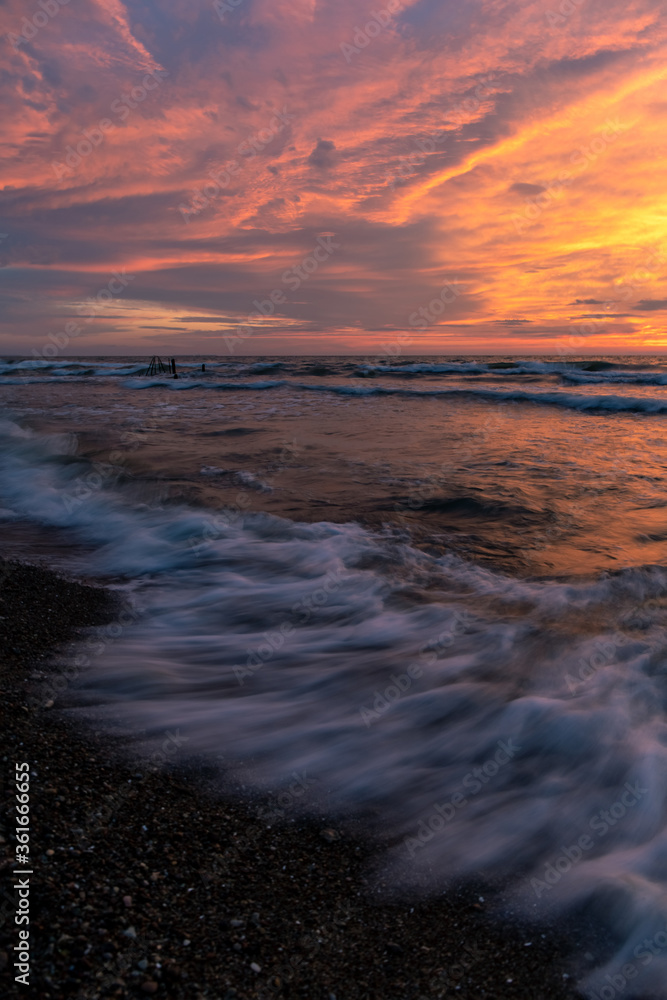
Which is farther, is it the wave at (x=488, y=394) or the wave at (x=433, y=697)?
the wave at (x=488, y=394)

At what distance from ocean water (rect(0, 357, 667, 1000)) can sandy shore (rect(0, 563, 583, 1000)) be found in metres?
0.24

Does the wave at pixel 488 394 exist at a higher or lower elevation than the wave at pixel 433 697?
higher

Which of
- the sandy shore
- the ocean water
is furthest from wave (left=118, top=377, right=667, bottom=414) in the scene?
the sandy shore

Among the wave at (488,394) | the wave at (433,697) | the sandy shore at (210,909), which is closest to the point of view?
the sandy shore at (210,909)

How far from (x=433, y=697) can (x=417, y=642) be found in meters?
0.87

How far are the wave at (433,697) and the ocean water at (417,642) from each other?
0.06ft

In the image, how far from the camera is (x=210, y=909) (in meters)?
2.36

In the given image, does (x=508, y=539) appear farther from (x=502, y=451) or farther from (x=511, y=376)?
(x=511, y=376)

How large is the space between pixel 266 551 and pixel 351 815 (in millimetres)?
4630

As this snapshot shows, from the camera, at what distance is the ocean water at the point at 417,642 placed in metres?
3.08

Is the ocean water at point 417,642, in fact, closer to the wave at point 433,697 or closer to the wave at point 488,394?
the wave at point 433,697

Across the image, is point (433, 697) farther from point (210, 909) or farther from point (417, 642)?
point (210, 909)

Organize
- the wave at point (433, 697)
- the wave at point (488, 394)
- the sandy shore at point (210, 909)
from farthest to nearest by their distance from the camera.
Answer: the wave at point (488, 394), the wave at point (433, 697), the sandy shore at point (210, 909)

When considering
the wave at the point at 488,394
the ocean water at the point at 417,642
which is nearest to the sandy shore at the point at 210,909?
the ocean water at the point at 417,642
